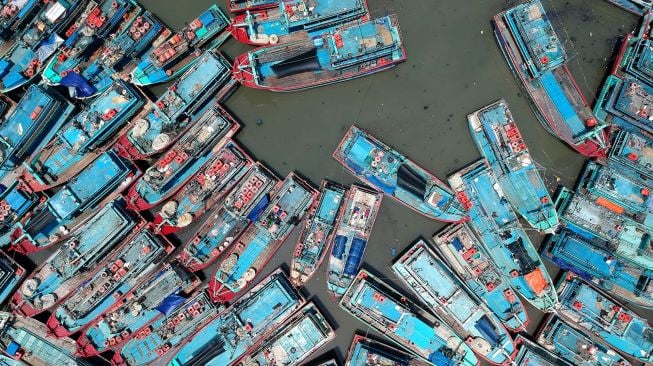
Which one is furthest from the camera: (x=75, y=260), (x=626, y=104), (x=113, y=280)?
(x=113, y=280)

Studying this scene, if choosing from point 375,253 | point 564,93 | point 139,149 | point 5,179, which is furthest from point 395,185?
point 5,179

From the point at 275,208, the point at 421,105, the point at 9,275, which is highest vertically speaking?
the point at 421,105

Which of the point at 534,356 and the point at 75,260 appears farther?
the point at 75,260

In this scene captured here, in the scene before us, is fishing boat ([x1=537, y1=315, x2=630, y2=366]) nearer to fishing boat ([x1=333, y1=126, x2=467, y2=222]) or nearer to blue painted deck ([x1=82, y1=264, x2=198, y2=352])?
fishing boat ([x1=333, y1=126, x2=467, y2=222])

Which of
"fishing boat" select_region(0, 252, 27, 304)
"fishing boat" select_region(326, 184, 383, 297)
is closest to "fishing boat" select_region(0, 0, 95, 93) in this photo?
"fishing boat" select_region(0, 252, 27, 304)

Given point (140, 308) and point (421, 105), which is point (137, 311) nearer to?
point (140, 308)

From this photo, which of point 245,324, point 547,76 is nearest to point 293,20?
point 547,76

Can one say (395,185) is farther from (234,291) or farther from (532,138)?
(234,291)
